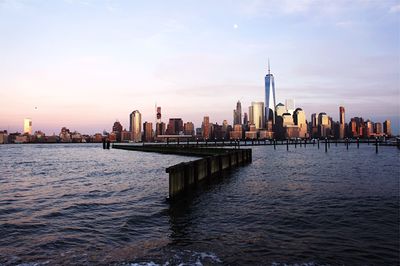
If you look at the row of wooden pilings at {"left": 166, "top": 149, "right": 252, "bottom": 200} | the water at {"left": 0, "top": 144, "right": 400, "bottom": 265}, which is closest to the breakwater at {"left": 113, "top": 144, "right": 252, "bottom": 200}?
the row of wooden pilings at {"left": 166, "top": 149, "right": 252, "bottom": 200}

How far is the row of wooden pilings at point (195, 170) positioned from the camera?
2188 centimetres

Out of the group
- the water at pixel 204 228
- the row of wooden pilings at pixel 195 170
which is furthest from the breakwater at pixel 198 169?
the water at pixel 204 228

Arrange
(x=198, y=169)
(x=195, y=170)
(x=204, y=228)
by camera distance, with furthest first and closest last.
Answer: (x=198, y=169), (x=195, y=170), (x=204, y=228)

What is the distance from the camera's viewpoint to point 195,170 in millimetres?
28938

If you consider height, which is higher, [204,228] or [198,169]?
[198,169]

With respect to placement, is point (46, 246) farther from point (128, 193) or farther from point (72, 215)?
point (128, 193)

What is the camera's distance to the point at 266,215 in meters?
16.1

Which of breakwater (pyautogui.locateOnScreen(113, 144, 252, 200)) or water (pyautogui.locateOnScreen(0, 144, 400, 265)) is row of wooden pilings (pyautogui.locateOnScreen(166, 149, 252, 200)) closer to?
breakwater (pyautogui.locateOnScreen(113, 144, 252, 200))

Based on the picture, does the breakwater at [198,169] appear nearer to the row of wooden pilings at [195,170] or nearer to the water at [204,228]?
the row of wooden pilings at [195,170]

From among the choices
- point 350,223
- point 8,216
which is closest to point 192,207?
point 350,223

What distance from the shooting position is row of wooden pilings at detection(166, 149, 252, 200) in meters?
21.9

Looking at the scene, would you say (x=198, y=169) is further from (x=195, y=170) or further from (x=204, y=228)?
(x=204, y=228)

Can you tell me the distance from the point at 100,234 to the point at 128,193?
37.0 feet

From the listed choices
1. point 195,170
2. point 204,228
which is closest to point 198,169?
point 195,170
